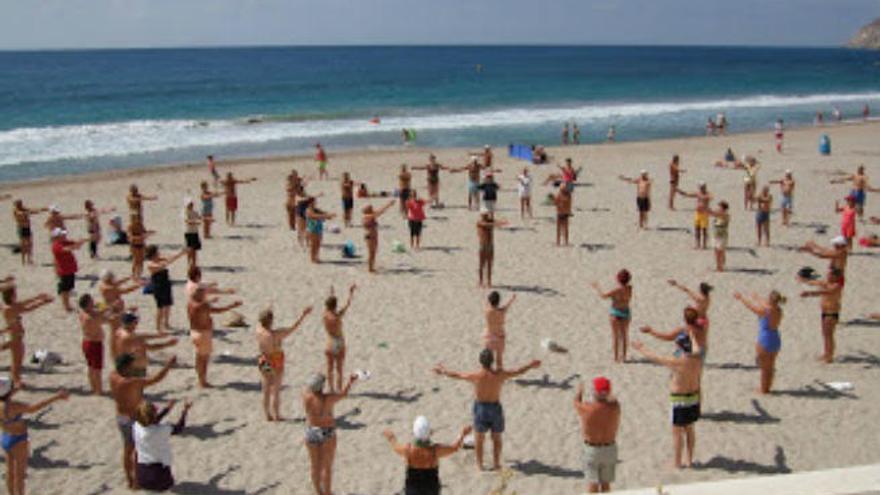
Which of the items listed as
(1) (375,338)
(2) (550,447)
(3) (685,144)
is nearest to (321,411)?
(2) (550,447)

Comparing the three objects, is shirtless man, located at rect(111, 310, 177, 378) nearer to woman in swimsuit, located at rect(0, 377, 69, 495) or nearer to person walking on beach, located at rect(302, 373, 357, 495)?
woman in swimsuit, located at rect(0, 377, 69, 495)

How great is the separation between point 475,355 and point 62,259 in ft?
22.4

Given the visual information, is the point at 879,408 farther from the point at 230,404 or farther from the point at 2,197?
the point at 2,197

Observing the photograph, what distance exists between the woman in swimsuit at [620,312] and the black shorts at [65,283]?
8507 millimetres

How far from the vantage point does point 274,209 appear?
20672 mm

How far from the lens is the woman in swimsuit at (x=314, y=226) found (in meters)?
14.7

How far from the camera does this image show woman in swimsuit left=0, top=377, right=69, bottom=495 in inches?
269

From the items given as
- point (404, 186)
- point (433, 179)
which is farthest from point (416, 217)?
point (433, 179)

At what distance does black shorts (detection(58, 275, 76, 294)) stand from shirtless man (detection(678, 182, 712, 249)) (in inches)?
452

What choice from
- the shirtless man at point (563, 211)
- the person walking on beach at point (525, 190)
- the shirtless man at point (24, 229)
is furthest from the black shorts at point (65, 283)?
the person walking on beach at point (525, 190)

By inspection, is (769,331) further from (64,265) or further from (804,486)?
(64,265)

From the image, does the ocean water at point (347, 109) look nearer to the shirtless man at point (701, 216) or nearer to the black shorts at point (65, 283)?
the black shorts at point (65, 283)

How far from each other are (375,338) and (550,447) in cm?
404

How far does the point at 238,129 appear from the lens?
138 feet
